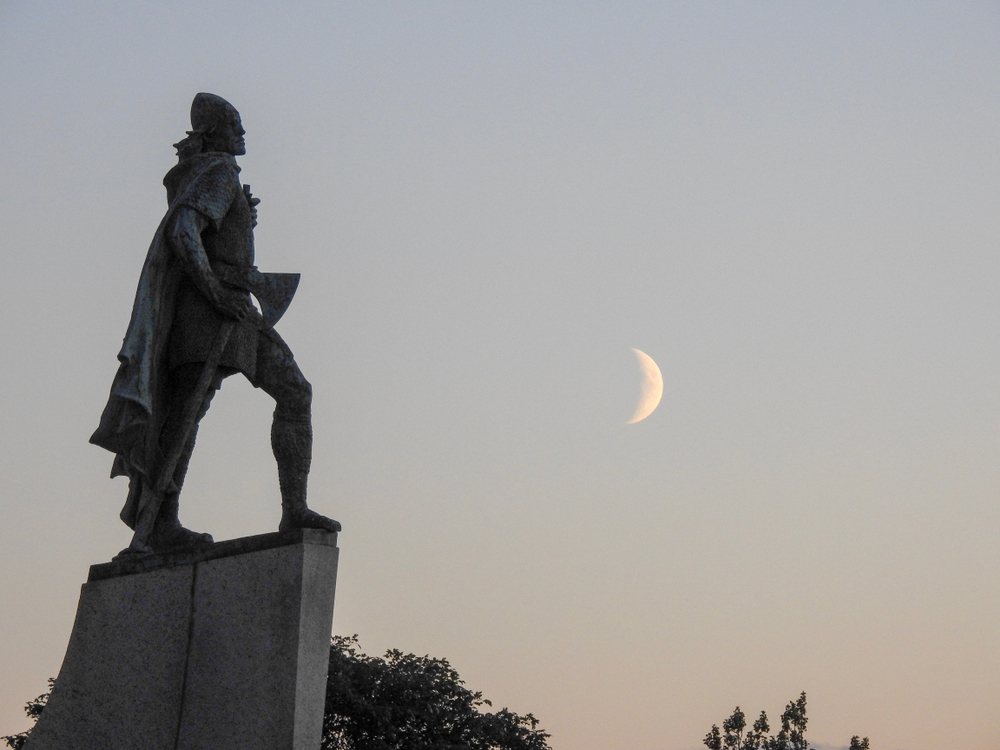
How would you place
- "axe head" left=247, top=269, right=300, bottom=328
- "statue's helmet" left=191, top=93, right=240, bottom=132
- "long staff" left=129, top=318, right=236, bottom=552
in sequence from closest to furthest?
"long staff" left=129, top=318, right=236, bottom=552 → "axe head" left=247, top=269, right=300, bottom=328 → "statue's helmet" left=191, top=93, right=240, bottom=132

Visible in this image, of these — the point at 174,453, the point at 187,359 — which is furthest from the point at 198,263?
the point at 174,453

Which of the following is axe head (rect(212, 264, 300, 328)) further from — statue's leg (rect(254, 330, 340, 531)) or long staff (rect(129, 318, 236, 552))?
long staff (rect(129, 318, 236, 552))

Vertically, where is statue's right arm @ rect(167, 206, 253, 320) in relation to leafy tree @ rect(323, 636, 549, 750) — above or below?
below

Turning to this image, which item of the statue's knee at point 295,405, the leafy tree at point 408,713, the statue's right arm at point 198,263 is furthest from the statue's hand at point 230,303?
the leafy tree at point 408,713

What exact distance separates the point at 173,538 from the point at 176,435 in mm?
638

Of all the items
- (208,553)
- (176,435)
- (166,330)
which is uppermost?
(166,330)

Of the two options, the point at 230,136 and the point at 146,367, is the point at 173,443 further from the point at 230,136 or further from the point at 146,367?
the point at 230,136

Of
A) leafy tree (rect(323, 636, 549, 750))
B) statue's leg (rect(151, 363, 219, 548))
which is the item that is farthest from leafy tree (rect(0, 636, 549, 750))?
statue's leg (rect(151, 363, 219, 548))

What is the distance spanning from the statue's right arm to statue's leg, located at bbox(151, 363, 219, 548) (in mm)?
418

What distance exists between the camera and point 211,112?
9.61 meters

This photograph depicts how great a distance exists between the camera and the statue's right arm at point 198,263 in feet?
30.0

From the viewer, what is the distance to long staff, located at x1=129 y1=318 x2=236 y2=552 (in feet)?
30.0

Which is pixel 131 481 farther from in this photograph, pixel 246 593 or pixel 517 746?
pixel 517 746

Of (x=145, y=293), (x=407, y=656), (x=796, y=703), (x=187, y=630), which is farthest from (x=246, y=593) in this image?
(x=796, y=703)
